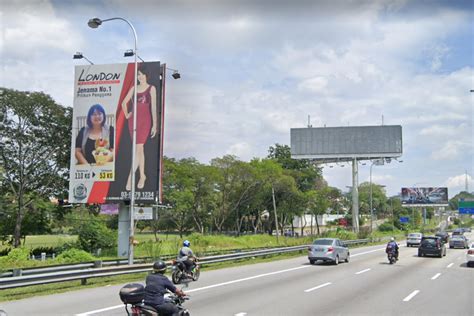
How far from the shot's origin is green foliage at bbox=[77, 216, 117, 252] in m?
45.7

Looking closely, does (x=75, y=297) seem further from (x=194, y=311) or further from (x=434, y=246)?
(x=434, y=246)

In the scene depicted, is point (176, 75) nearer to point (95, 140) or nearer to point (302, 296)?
point (95, 140)

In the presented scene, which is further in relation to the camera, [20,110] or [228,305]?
[20,110]

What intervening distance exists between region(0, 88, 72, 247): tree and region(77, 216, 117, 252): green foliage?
15.1ft

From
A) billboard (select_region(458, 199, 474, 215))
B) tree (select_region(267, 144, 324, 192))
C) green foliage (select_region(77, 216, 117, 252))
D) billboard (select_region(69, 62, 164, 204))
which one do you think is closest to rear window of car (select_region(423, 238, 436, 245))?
billboard (select_region(69, 62, 164, 204))

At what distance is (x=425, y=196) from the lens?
101500 mm

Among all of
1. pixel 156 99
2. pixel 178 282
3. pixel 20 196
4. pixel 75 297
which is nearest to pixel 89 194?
pixel 156 99

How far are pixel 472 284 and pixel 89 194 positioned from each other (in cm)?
2369

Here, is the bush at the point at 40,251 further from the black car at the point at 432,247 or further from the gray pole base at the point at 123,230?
the black car at the point at 432,247

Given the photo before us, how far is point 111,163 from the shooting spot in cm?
3194

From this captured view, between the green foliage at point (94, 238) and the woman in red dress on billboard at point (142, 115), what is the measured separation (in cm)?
1673

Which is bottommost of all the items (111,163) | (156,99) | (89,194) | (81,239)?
(81,239)

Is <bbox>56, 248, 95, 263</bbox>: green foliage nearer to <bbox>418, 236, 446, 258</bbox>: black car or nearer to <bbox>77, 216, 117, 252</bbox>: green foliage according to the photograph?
<bbox>77, 216, 117, 252</bbox>: green foliage

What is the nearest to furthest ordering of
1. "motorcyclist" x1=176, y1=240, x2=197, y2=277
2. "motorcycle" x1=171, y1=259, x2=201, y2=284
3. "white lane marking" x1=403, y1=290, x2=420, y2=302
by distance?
"white lane marking" x1=403, y1=290, x2=420, y2=302, "motorcycle" x1=171, y1=259, x2=201, y2=284, "motorcyclist" x1=176, y1=240, x2=197, y2=277
